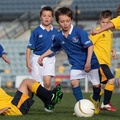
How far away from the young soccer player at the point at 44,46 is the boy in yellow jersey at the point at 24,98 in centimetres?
195

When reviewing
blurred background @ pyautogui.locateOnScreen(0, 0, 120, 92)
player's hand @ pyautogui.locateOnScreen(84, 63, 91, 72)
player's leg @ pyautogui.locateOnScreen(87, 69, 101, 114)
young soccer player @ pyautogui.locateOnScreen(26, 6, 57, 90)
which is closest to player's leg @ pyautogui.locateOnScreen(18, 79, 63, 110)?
player's hand @ pyautogui.locateOnScreen(84, 63, 91, 72)

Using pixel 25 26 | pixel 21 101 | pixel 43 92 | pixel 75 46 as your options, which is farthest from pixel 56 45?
pixel 25 26

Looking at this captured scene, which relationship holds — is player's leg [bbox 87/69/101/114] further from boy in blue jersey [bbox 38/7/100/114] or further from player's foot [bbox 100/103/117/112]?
player's foot [bbox 100/103/117/112]

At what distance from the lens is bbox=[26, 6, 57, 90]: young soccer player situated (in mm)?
8617

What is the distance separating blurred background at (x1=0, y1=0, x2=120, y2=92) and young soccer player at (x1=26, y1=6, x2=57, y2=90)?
856 cm

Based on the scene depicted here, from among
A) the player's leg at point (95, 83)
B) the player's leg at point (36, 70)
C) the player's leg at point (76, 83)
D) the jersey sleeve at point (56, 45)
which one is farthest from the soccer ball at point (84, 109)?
the player's leg at point (36, 70)

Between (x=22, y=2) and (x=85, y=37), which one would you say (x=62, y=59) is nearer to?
(x=22, y=2)

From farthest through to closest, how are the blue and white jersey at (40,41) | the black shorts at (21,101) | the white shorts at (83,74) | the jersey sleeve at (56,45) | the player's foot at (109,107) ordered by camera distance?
the blue and white jersey at (40,41), the player's foot at (109,107), the jersey sleeve at (56,45), the white shorts at (83,74), the black shorts at (21,101)

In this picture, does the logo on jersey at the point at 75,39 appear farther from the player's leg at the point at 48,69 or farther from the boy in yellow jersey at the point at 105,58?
the player's leg at the point at 48,69

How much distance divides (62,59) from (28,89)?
14947mm

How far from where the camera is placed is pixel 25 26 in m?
25.1

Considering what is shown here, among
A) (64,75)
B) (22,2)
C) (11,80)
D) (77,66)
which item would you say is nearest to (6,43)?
(11,80)

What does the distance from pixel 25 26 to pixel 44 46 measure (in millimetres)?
16531

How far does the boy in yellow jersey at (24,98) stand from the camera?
646 cm
